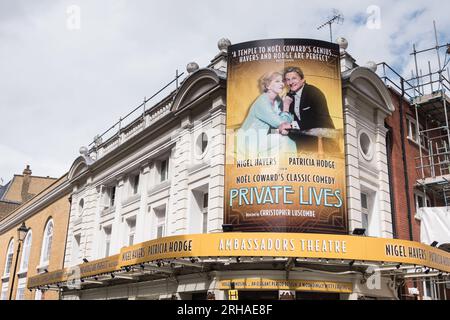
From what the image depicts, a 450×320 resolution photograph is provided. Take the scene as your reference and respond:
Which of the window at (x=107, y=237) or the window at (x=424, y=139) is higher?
the window at (x=424, y=139)

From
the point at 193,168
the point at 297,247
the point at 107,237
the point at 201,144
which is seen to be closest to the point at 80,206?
the point at 107,237

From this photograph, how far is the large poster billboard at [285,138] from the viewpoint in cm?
1573

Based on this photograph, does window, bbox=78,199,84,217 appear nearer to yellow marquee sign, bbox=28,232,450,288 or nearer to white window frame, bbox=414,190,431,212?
yellow marquee sign, bbox=28,232,450,288

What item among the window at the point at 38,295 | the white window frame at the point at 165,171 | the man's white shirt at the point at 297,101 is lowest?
the window at the point at 38,295

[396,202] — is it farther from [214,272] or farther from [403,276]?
[214,272]

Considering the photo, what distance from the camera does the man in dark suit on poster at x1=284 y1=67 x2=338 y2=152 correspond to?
53.5 feet

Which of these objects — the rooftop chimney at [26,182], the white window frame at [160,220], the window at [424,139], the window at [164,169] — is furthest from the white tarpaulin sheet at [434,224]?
the rooftop chimney at [26,182]

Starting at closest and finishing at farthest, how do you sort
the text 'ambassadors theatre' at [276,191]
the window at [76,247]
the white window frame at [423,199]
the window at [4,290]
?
the text 'ambassadors theatre' at [276,191]
the white window frame at [423,199]
the window at [76,247]
the window at [4,290]

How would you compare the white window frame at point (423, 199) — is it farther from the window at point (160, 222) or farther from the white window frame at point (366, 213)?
the window at point (160, 222)

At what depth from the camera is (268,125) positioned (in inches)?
650

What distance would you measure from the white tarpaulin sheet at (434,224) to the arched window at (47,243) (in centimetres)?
2372

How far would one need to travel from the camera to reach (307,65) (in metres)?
17.0

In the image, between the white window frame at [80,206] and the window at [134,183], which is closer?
the window at [134,183]
